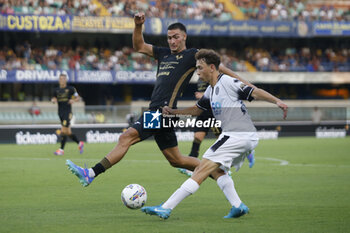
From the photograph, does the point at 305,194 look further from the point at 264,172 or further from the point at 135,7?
the point at 135,7

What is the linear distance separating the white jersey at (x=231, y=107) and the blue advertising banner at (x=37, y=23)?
3022 centimetres

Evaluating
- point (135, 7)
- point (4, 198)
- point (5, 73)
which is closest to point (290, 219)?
point (4, 198)

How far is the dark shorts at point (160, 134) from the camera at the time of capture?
28.1 ft

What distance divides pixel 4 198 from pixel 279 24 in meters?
37.0

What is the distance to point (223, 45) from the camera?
46.2 meters

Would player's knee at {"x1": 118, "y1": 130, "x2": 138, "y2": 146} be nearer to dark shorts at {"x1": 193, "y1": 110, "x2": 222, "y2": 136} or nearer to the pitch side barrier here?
dark shorts at {"x1": 193, "y1": 110, "x2": 222, "y2": 136}

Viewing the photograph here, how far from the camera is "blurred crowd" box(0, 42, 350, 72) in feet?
122

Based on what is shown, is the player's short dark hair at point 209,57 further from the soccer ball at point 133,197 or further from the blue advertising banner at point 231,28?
the blue advertising banner at point 231,28

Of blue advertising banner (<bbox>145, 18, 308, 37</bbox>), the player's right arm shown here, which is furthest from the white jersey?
blue advertising banner (<bbox>145, 18, 308, 37</bbox>)

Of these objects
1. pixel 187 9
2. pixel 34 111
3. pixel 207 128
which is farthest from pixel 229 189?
pixel 187 9

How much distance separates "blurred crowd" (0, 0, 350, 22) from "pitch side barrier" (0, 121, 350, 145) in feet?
37.5

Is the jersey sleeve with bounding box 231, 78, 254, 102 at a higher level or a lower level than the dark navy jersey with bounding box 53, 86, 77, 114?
higher

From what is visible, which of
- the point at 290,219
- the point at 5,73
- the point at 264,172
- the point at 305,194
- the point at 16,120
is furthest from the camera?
the point at 5,73

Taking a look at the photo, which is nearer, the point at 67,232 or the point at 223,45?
the point at 67,232
